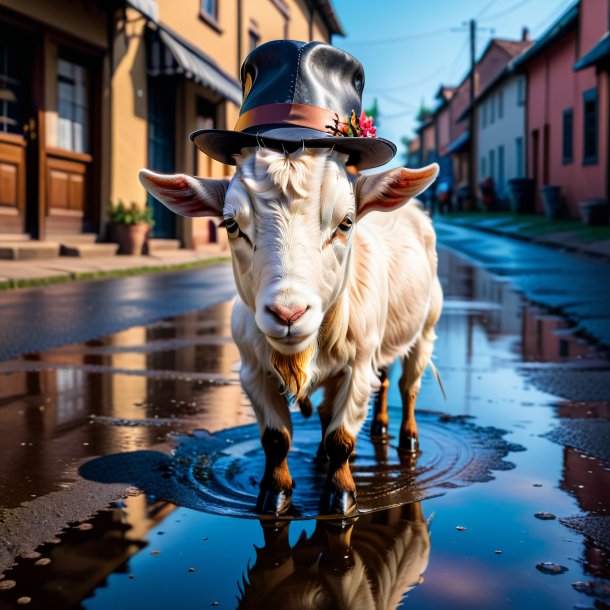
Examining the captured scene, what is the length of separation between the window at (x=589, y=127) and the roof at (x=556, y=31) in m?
2.85

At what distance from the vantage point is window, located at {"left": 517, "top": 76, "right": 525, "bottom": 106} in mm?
36772

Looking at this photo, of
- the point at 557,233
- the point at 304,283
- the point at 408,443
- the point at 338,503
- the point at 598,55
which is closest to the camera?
the point at 304,283

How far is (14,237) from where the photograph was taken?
41.3 feet

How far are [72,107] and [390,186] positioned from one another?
12313mm

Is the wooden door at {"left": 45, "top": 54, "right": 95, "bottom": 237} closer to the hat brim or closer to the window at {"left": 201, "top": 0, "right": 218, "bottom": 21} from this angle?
the window at {"left": 201, "top": 0, "right": 218, "bottom": 21}

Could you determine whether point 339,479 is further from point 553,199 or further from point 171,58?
point 553,199

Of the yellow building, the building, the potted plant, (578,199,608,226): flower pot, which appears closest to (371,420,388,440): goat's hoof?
the yellow building

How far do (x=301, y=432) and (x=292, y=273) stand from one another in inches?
70.2

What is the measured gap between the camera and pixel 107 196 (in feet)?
48.9

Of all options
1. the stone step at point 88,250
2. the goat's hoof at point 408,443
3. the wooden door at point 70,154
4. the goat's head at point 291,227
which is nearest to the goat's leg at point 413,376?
the goat's hoof at point 408,443

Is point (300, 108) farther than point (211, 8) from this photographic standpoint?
No

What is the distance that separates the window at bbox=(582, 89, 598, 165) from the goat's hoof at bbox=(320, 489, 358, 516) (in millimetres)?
24844

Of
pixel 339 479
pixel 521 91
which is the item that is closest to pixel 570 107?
pixel 521 91

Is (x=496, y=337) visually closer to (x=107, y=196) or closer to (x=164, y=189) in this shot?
(x=164, y=189)
